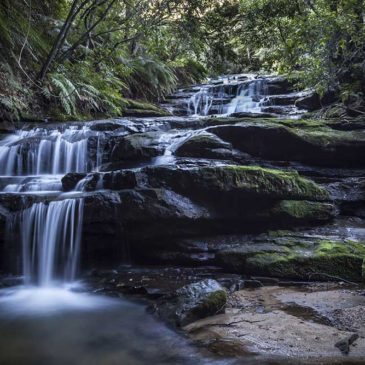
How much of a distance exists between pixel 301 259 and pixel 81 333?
299cm

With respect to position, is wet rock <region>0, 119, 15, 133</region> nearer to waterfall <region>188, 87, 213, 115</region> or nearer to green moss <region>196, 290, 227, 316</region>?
waterfall <region>188, 87, 213, 115</region>

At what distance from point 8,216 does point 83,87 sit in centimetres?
639

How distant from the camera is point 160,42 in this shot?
36.1 feet

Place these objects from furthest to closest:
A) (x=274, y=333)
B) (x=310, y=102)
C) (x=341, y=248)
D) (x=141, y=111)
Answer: (x=141, y=111), (x=310, y=102), (x=341, y=248), (x=274, y=333)

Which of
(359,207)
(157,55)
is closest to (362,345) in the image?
(359,207)

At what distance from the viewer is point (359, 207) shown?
7.26 meters

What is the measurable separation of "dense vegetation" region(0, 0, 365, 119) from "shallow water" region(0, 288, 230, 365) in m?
5.31

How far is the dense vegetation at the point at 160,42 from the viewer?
8109 mm

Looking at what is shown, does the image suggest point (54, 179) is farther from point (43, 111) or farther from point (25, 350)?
point (25, 350)

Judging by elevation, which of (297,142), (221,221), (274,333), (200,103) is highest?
(200,103)

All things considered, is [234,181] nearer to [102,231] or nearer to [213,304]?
[102,231]

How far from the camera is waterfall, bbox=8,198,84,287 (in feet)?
20.8

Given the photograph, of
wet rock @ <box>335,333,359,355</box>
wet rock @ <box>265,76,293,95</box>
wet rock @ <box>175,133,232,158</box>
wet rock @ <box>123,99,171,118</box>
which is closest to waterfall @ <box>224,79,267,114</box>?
wet rock @ <box>265,76,293,95</box>

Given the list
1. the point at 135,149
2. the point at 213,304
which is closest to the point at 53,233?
the point at 135,149
